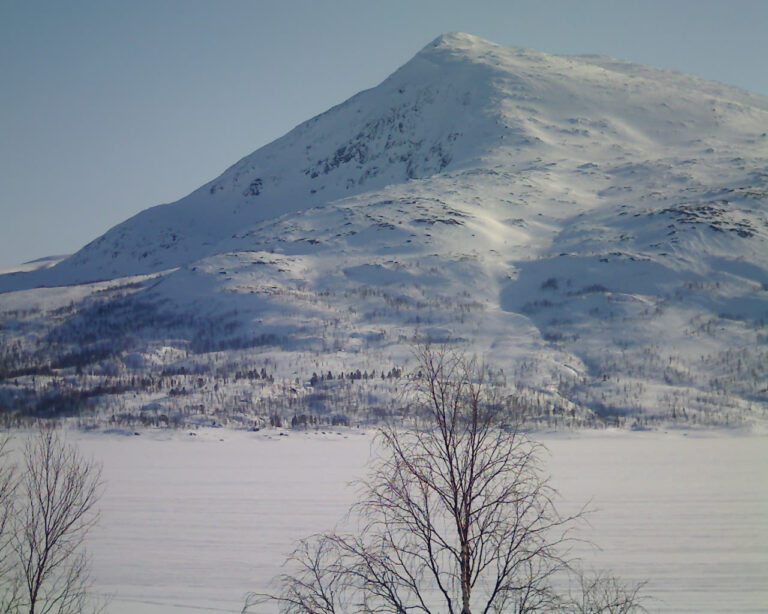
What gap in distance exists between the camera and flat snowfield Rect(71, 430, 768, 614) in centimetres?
1969

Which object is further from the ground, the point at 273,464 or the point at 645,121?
the point at 645,121

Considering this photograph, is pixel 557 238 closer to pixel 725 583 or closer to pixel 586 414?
pixel 586 414

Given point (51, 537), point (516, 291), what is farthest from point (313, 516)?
point (516, 291)

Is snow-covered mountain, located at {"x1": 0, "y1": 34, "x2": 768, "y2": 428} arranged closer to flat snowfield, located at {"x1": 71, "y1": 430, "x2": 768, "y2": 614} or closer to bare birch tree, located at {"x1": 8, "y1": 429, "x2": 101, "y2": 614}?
flat snowfield, located at {"x1": 71, "y1": 430, "x2": 768, "y2": 614}

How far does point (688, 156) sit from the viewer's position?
147875mm

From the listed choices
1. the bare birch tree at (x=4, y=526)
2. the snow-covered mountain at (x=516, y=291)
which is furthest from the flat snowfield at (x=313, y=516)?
the snow-covered mountain at (x=516, y=291)

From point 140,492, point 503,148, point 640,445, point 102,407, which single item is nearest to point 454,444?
point 140,492

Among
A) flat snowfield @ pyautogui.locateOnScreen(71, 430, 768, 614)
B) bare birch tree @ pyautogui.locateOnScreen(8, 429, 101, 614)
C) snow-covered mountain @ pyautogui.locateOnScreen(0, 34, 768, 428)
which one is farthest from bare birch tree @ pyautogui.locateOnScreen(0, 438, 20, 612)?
snow-covered mountain @ pyautogui.locateOnScreen(0, 34, 768, 428)

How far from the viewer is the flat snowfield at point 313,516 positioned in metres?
19.7

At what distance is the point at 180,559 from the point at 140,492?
8.83 meters

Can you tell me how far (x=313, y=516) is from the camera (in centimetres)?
2603

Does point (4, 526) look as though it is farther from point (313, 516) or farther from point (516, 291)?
point (516, 291)

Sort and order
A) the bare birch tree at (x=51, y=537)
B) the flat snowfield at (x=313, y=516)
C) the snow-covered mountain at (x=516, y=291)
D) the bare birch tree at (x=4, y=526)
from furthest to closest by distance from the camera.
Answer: the snow-covered mountain at (x=516, y=291) → the flat snowfield at (x=313, y=516) → the bare birch tree at (x=51, y=537) → the bare birch tree at (x=4, y=526)

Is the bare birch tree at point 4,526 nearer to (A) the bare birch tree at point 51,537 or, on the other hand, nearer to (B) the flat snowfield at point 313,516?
(A) the bare birch tree at point 51,537
